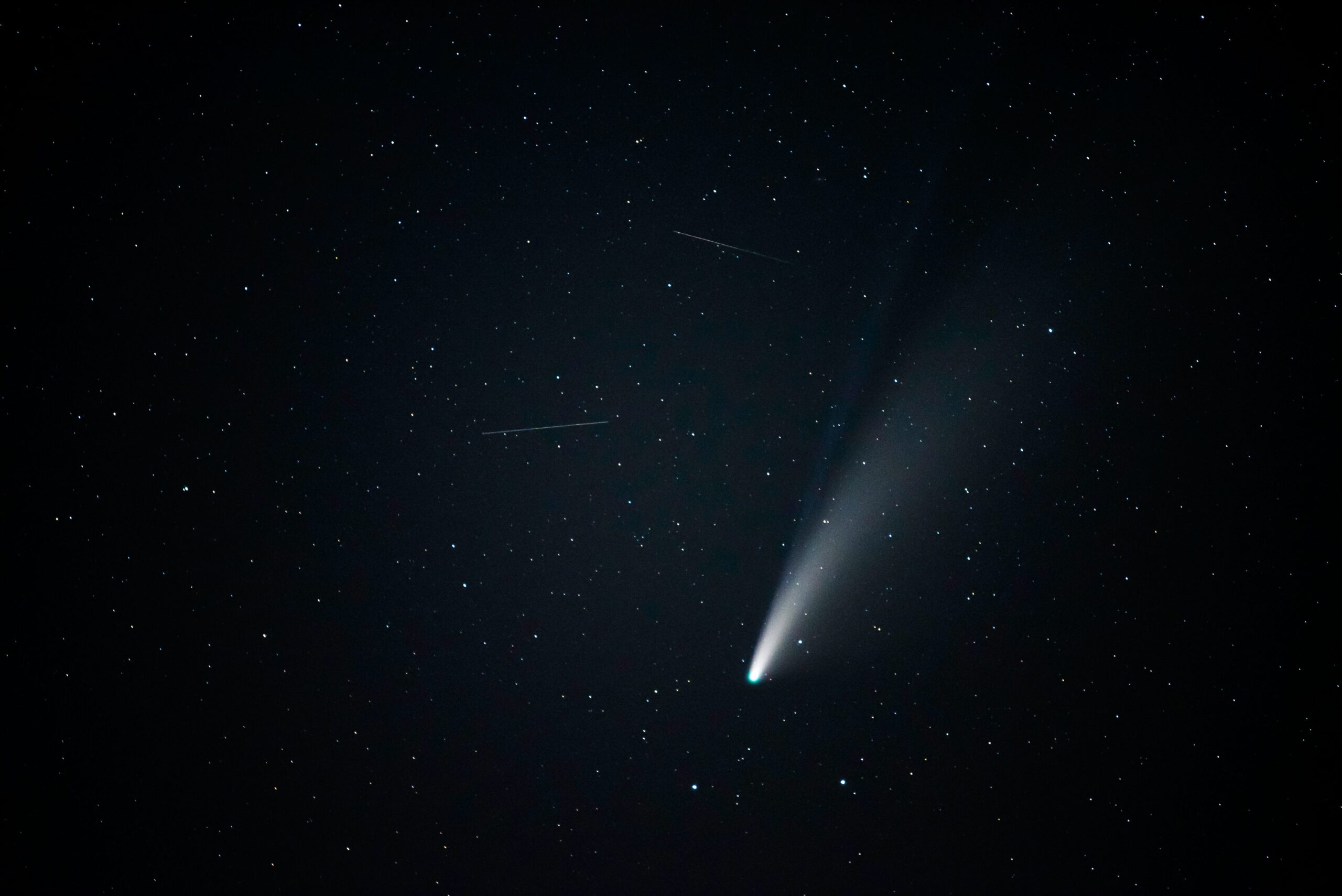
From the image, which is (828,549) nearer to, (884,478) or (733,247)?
(884,478)

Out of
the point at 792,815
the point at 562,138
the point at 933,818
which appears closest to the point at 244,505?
the point at 562,138

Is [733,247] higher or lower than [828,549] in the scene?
higher

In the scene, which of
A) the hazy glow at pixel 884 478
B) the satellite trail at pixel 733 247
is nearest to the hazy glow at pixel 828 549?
the hazy glow at pixel 884 478

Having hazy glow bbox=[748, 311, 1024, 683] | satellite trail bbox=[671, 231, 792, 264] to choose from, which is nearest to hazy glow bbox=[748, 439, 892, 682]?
hazy glow bbox=[748, 311, 1024, 683]

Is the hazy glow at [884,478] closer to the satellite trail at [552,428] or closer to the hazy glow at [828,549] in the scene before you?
the hazy glow at [828,549]

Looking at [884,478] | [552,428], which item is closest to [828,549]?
[884,478]

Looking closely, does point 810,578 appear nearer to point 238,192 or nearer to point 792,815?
point 792,815

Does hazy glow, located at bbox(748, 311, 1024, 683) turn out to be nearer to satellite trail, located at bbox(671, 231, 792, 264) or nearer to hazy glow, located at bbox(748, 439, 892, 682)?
hazy glow, located at bbox(748, 439, 892, 682)
